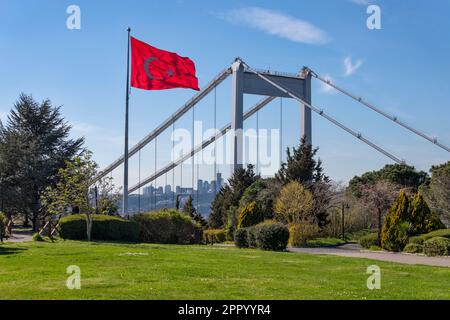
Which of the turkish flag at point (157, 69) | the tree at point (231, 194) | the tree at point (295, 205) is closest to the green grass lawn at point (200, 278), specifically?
the turkish flag at point (157, 69)

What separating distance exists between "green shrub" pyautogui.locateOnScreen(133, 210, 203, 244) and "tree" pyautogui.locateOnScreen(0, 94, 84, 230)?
51.0 feet

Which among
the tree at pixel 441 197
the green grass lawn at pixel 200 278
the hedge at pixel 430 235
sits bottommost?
the green grass lawn at pixel 200 278

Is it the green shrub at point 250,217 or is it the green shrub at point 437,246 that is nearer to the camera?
the green shrub at point 437,246

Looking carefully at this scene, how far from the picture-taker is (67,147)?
1833 inches

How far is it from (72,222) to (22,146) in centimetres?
1883

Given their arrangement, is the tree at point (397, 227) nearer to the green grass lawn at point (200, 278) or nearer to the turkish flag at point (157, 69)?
the green grass lawn at point (200, 278)

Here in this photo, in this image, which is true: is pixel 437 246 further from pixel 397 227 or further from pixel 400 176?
pixel 400 176

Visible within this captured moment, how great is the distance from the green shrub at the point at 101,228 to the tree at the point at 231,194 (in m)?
16.0

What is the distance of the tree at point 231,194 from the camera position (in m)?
44.8

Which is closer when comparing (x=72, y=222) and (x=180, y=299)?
(x=180, y=299)

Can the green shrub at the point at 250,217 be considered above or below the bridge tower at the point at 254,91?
below

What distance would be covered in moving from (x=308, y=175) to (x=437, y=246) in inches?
→ 699
